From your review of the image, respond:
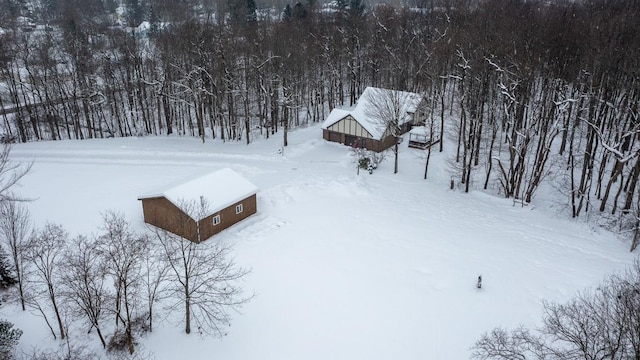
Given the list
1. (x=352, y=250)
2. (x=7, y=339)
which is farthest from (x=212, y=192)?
(x=7, y=339)

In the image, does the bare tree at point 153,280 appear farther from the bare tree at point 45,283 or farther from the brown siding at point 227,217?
the bare tree at point 45,283

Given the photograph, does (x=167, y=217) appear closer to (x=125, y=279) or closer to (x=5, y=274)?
(x=5, y=274)

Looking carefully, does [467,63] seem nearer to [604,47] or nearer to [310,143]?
[604,47]

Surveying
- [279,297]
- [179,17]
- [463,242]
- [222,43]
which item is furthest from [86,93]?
[463,242]

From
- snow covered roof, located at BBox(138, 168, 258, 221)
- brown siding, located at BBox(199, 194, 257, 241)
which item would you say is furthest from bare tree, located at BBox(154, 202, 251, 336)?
snow covered roof, located at BBox(138, 168, 258, 221)

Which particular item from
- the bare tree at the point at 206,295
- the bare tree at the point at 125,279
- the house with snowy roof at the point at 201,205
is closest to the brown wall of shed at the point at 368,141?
the house with snowy roof at the point at 201,205

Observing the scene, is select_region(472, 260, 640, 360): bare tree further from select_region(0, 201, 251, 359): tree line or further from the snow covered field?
select_region(0, 201, 251, 359): tree line
